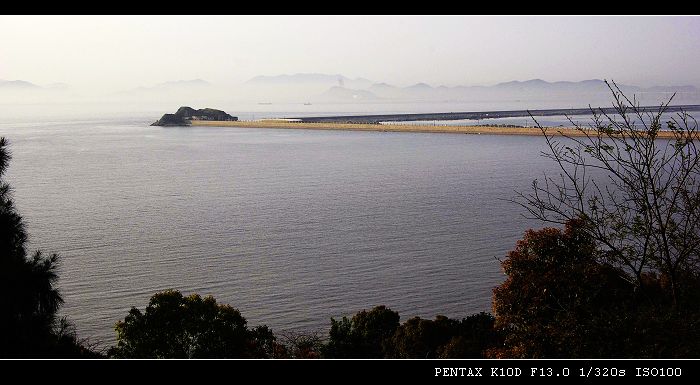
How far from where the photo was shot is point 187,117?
5741 cm

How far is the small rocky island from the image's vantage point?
5491 cm

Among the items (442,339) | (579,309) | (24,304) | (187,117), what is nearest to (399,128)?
(187,117)

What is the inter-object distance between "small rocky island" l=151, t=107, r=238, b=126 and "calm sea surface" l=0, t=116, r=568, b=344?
30.2 meters

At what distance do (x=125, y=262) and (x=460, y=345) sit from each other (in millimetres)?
5900

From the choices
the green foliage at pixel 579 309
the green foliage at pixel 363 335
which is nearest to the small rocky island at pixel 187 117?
the green foliage at pixel 363 335

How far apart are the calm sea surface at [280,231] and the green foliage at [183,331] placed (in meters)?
1.73

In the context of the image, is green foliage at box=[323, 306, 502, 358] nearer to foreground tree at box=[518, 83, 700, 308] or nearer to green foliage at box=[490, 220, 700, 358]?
green foliage at box=[490, 220, 700, 358]

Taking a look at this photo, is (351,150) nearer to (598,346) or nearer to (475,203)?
(475,203)

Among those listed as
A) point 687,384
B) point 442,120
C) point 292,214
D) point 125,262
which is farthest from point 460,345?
point 442,120

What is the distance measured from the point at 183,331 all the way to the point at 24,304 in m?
1.34
